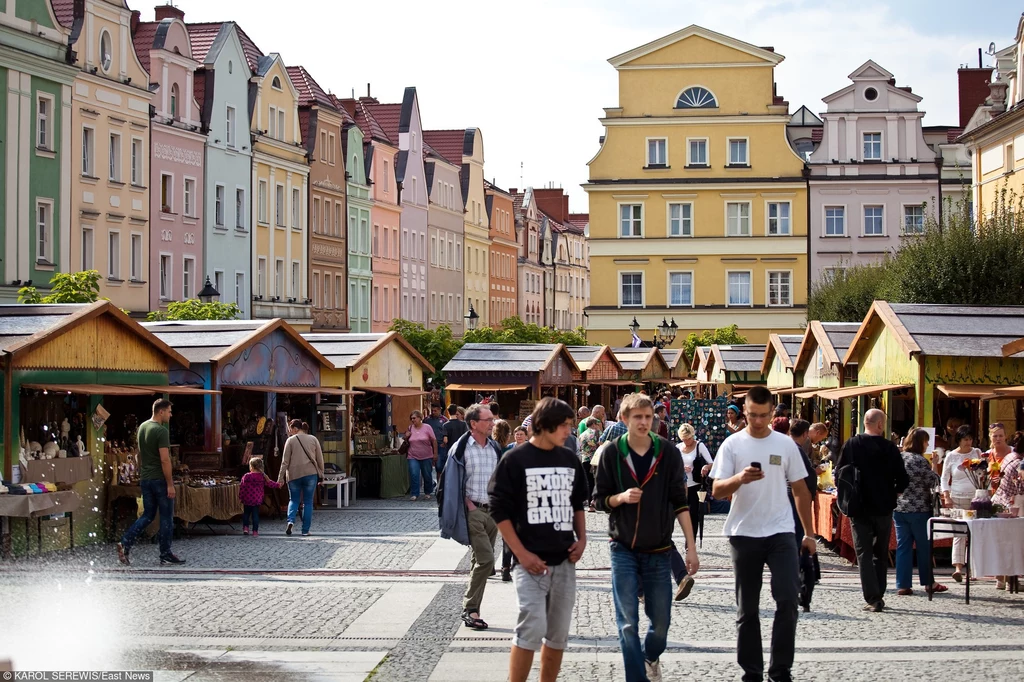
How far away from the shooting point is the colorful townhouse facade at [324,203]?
64500 millimetres

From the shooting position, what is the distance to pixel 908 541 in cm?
1434

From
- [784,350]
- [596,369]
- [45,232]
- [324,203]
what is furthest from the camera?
[324,203]

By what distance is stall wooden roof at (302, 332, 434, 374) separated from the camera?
28828mm

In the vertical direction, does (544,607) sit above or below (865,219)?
below

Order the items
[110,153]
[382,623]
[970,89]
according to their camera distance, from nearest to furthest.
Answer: [382,623] < [110,153] < [970,89]

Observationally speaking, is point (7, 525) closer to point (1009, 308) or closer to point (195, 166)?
point (1009, 308)

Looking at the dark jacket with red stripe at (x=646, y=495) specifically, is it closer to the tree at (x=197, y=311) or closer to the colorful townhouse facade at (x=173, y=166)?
the tree at (x=197, y=311)

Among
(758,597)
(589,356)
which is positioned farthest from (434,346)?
(758,597)

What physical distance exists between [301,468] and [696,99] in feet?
157

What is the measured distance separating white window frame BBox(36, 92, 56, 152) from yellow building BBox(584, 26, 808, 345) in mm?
28806

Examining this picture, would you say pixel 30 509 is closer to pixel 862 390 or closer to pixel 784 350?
pixel 862 390

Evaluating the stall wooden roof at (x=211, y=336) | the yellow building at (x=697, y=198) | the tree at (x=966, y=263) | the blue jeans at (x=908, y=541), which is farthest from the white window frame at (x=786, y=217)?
the blue jeans at (x=908, y=541)

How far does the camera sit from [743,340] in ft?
208

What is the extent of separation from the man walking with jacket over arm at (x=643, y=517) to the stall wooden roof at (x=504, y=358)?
2784cm
